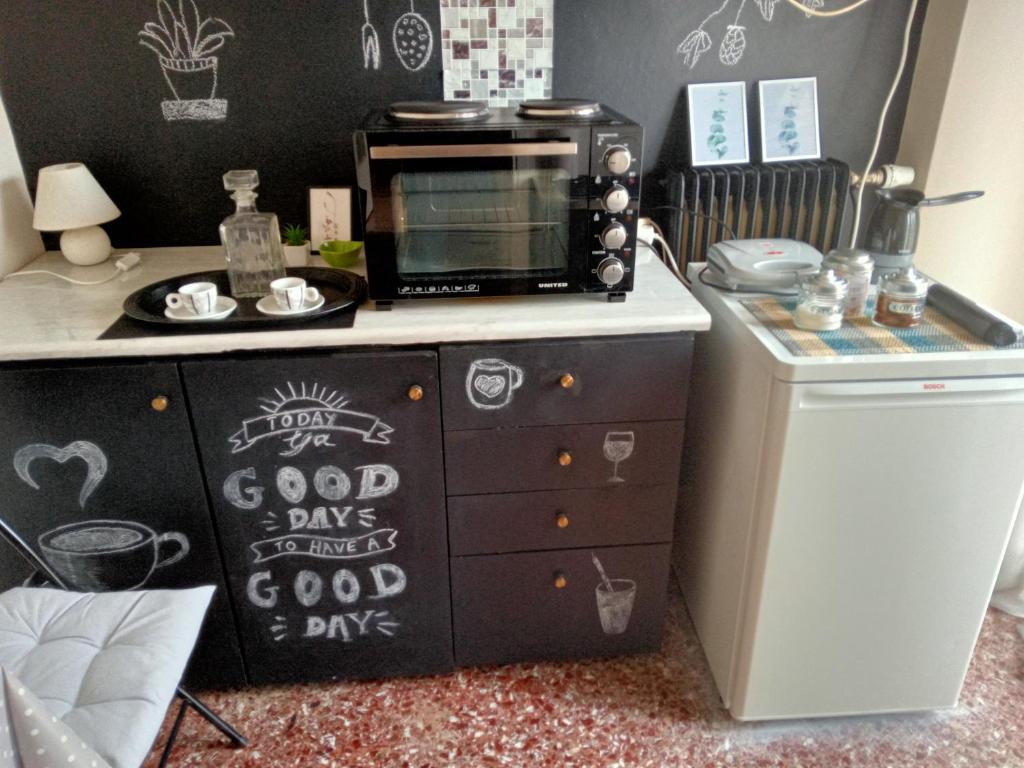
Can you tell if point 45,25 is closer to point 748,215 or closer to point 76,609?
point 76,609

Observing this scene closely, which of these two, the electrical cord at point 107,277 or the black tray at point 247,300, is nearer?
the black tray at point 247,300

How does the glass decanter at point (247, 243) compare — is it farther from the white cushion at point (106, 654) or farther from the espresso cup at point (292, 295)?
the white cushion at point (106, 654)

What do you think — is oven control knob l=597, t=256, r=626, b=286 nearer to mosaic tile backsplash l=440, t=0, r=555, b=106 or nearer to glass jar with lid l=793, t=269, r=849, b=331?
glass jar with lid l=793, t=269, r=849, b=331

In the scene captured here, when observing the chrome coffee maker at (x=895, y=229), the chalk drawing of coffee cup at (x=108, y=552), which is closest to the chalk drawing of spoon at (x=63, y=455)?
the chalk drawing of coffee cup at (x=108, y=552)

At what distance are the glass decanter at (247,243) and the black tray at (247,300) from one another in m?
0.05

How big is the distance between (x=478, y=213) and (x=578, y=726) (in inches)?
44.1

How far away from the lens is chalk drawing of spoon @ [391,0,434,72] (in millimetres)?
1701

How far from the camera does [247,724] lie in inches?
64.5

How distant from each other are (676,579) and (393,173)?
134 centimetres

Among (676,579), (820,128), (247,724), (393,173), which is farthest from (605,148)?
(247,724)

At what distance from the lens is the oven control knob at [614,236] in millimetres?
1410

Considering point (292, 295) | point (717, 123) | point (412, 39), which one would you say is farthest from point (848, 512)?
point (412, 39)

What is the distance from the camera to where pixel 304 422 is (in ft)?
4.70

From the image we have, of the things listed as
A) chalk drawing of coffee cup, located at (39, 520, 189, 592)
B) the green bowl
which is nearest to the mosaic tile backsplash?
the green bowl
